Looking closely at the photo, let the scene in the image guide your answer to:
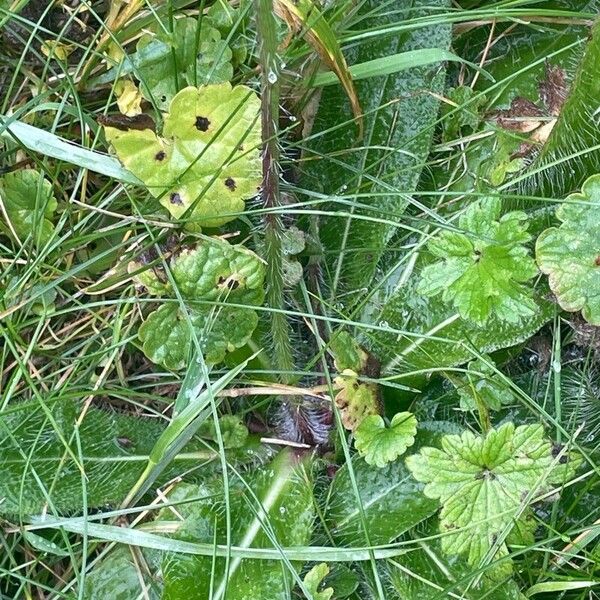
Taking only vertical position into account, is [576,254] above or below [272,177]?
below

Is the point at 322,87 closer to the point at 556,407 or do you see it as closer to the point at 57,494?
the point at 556,407

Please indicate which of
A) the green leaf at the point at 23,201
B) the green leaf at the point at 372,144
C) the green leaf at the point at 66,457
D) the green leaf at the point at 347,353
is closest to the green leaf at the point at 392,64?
the green leaf at the point at 372,144

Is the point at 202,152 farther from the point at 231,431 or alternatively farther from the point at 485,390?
the point at 485,390

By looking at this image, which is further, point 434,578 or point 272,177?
point 434,578

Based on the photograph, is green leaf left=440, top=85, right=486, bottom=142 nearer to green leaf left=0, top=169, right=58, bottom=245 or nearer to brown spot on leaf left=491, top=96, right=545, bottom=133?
brown spot on leaf left=491, top=96, right=545, bottom=133

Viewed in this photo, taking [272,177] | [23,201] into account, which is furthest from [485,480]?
[23,201]

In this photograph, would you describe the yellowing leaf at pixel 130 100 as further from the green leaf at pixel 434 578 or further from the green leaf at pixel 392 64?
the green leaf at pixel 434 578
